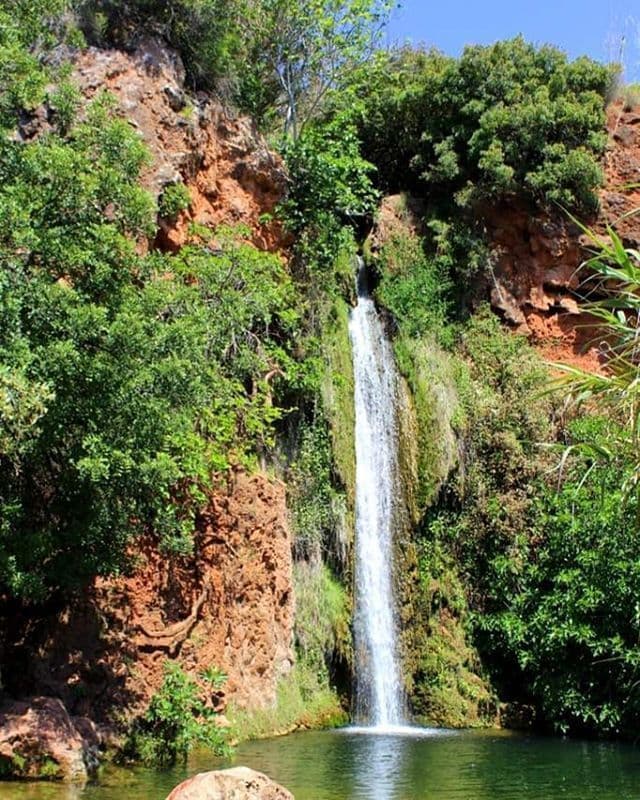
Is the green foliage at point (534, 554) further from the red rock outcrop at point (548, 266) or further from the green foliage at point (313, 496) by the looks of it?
the green foliage at point (313, 496)

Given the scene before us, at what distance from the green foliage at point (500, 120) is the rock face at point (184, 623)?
12.1m

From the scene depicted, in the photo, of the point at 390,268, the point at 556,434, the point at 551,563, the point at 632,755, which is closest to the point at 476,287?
the point at 390,268

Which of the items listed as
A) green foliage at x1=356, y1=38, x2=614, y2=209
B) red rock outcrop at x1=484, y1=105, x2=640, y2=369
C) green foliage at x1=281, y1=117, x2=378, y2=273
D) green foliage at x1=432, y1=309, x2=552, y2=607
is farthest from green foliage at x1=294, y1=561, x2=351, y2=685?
green foliage at x1=356, y1=38, x2=614, y2=209

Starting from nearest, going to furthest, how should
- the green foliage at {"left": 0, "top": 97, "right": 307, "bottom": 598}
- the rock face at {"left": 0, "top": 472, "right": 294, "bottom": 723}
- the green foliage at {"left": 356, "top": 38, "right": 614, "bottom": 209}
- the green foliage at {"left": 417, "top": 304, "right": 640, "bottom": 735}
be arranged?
the green foliage at {"left": 0, "top": 97, "right": 307, "bottom": 598} < the rock face at {"left": 0, "top": 472, "right": 294, "bottom": 723} < the green foliage at {"left": 417, "top": 304, "right": 640, "bottom": 735} < the green foliage at {"left": 356, "top": 38, "right": 614, "bottom": 209}

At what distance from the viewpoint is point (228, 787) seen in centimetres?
847

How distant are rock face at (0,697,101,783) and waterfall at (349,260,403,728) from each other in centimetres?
802

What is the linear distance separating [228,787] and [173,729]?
5.92m

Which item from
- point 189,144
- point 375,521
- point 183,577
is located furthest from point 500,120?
point 183,577

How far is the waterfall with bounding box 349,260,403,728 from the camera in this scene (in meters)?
19.7

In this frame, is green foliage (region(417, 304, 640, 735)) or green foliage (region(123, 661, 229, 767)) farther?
green foliage (region(417, 304, 640, 735))

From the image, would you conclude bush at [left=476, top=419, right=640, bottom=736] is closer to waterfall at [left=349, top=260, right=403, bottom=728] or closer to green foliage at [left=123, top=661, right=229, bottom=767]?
waterfall at [left=349, top=260, right=403, bottom=728]

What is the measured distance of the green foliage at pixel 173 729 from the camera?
45.0 ft

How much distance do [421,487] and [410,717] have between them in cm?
475

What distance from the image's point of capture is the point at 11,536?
1259 centimetres
